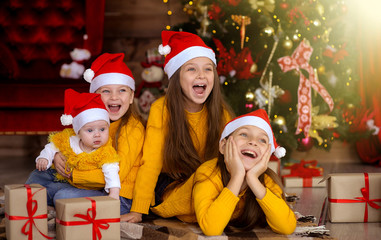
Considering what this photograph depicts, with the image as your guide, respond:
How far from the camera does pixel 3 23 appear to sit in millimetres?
4207

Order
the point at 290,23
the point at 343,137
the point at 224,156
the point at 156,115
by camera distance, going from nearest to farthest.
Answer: the point at 224,156 → the point at 156,115 → the point at 290,23 → the point at 343,137

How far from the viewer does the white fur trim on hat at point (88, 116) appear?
2.24m

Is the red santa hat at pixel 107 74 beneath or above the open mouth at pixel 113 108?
above

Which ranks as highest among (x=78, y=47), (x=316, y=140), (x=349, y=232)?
(x=78, y=47)

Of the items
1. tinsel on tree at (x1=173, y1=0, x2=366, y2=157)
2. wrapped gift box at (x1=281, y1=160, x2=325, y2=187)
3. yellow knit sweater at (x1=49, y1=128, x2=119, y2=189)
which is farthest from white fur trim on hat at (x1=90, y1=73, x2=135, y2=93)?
wrapped gift box at (x1=281, y1=160, x2=325, y2=187)

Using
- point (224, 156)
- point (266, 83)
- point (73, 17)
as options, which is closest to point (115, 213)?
point (224, 156)

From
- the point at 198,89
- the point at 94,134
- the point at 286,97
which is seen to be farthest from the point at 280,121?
the point at 94,134

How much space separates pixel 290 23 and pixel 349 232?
1726 millimetres

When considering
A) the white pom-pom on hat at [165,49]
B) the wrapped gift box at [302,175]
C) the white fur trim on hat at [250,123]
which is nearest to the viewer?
the white fur trim on hat at [250,123]

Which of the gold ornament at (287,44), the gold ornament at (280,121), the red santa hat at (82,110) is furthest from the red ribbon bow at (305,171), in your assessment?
the red santa hat at (82,110)

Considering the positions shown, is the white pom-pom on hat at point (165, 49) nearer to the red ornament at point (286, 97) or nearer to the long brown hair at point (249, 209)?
the long brown hair at point (249, 209)

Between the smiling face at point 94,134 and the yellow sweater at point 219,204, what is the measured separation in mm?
430

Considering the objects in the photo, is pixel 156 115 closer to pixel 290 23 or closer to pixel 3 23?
pixel 290 23

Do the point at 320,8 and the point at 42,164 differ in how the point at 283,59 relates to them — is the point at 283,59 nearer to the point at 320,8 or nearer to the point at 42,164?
the point at 320,8
